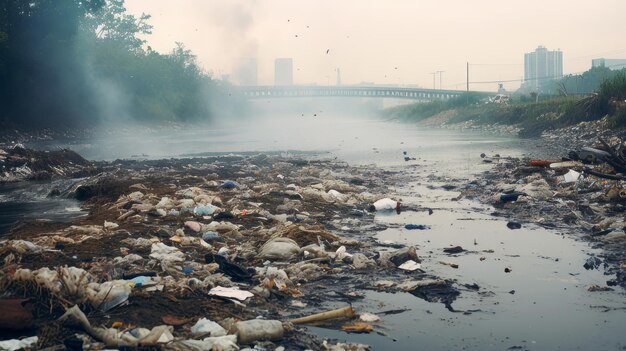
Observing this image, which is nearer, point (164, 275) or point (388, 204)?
point (164, 275)

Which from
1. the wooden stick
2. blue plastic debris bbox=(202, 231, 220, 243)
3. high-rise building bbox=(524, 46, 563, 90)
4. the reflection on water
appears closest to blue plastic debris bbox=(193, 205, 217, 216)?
blue plastic debris bbox=(202, 231, 220, 243)

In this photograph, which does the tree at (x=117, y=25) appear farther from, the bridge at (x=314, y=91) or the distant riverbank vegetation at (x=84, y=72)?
the bridge at (x=314, y=91)

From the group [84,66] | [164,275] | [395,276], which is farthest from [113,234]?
[84,66]

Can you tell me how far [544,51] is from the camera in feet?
472

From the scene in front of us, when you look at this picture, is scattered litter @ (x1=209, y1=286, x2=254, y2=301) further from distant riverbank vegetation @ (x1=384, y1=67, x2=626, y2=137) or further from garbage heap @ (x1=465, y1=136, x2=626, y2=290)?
distant riverbank vegetation @ (x1=384, y1=67, x2=626, y2=137)

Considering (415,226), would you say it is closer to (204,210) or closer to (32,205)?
(204,210)

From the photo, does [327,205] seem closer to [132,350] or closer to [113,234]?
[113,234]

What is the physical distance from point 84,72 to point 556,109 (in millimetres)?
36705

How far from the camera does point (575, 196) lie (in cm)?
1177

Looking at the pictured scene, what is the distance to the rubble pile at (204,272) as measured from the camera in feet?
17.1

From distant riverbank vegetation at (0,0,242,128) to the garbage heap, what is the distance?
96.3 ft

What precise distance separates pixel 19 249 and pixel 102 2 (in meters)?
39.0

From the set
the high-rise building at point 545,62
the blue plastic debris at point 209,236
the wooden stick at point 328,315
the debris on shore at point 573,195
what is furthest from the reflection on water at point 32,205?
the high-rise building at point 545,62

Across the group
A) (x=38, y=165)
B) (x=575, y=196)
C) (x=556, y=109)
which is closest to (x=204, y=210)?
(x=575, y=196)
